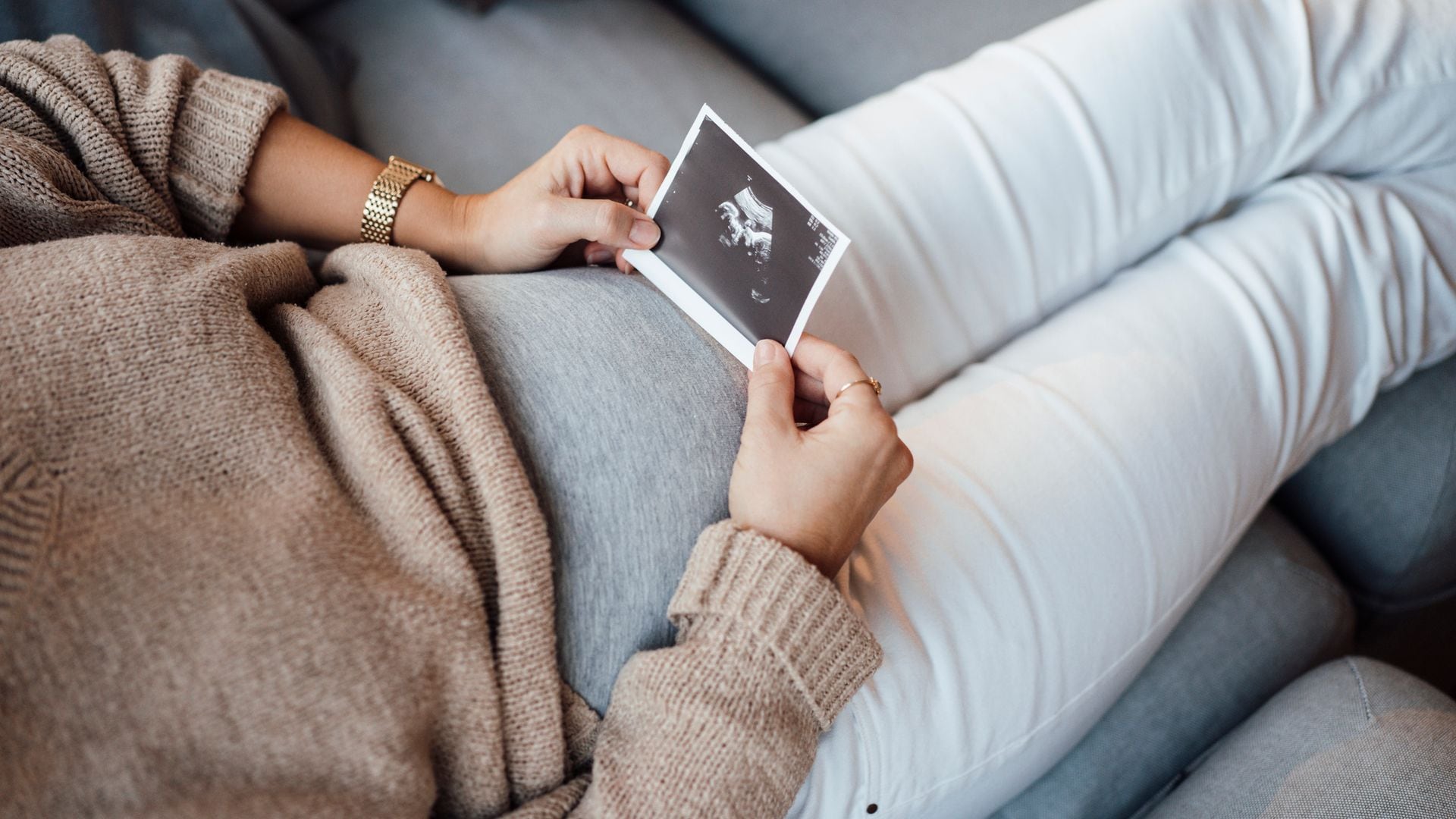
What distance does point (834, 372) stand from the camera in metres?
0.71

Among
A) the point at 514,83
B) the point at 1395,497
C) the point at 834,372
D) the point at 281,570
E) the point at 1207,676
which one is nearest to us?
the point at 281,570

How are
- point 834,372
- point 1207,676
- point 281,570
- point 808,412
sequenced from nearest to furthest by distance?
point 281,570 → point 834,372 → point 808,412 → point 1207,676

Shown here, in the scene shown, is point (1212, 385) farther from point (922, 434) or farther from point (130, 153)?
point (130, 153)

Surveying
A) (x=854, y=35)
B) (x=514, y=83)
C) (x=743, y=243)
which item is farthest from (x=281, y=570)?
(x=854, y=35)

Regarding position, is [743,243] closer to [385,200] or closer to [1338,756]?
[385,200]

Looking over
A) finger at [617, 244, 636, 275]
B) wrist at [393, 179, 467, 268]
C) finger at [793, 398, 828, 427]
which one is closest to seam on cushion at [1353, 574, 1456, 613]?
finger at [793, 398, 828, 427]

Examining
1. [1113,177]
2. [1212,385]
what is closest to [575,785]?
[1212,385]

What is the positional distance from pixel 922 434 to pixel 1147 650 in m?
0.32

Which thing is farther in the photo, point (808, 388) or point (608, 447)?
point (808, 388)

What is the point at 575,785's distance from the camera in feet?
1.96

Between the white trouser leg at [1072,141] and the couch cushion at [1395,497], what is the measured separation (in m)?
0.34

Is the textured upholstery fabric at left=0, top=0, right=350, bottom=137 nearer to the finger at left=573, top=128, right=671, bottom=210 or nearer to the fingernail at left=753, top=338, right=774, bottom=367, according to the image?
the finger at left=573, top=128, right=671, bottom=210

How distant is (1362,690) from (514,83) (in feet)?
4.10

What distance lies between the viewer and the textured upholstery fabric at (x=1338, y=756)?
709 mm
